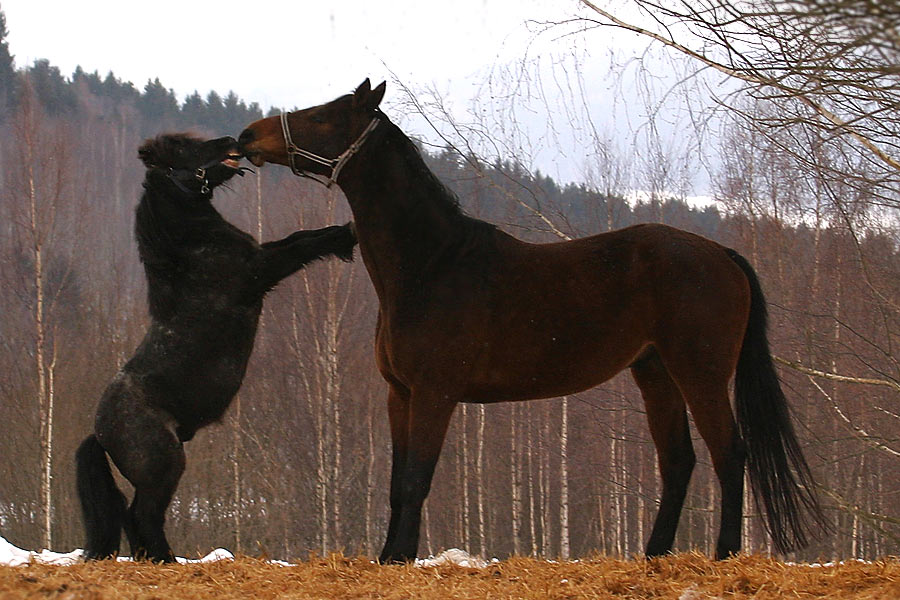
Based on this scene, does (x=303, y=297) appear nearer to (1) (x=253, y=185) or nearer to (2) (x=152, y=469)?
(1) (x=253, y=185)

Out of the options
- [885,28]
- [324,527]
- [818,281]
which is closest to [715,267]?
[885,28]

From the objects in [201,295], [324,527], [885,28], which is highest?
[885,28]

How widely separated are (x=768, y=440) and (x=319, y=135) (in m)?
3.30

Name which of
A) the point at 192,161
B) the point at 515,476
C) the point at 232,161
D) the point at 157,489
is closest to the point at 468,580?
the point at 157,489

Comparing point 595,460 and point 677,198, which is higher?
point 677,198

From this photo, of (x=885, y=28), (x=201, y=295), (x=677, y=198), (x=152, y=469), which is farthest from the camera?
(x=677, y=198)

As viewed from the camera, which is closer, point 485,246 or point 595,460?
point 485,246

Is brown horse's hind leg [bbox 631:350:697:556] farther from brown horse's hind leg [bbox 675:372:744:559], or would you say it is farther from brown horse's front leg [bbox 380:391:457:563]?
brown horse's front leg [bbox 380:391:457:563]

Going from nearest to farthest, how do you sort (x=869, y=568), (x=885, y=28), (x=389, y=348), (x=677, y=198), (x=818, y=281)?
(x=885, y=28) < (x=869, y=568) < (x=389, y=348) < (x=818, y=281) < (x=677, y=198)

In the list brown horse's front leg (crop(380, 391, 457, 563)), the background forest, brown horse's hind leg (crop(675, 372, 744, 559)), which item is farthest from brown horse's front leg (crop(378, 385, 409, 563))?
the background forest

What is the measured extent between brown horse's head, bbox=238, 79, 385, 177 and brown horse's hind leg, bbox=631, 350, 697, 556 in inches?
92.1

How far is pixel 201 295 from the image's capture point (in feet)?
18.6

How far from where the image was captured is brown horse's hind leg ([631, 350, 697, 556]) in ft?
17.3

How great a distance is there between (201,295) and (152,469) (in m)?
→ 1.18
